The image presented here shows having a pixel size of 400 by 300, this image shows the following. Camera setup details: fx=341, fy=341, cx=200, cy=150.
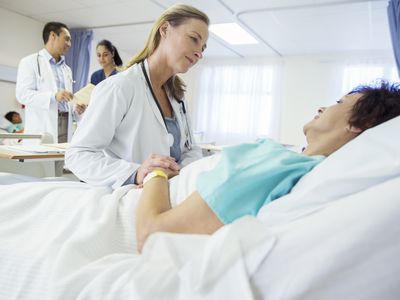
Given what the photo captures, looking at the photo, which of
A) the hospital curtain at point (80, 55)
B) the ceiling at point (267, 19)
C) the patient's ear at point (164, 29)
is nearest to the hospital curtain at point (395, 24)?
the ceiling at point (267, 19)

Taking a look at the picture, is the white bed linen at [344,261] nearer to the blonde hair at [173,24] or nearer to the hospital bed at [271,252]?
the hospital bed at [271,252]

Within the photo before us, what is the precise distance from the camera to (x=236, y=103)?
6.31m

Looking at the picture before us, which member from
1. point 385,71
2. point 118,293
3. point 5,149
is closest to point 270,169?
point 118,293

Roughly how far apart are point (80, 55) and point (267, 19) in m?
2.89

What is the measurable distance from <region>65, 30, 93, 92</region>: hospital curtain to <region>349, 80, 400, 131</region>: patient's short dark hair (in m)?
4.94

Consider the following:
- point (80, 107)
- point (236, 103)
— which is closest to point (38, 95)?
point (80, 107)

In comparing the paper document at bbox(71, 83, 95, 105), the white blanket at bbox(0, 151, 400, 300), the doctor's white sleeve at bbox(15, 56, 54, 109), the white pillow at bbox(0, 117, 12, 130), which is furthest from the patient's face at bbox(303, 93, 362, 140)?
the white pillow at bbox(0, 117, 12, 130)

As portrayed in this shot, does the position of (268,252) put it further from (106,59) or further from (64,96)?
(106,59)

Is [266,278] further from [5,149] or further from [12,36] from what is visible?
[12,36]

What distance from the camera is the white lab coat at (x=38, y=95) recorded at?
2865 mm

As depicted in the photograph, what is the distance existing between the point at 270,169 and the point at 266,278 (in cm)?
25

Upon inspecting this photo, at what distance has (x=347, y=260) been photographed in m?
0.54

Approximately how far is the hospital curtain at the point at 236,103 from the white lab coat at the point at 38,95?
10.2 feet

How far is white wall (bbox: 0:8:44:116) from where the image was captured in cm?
454
